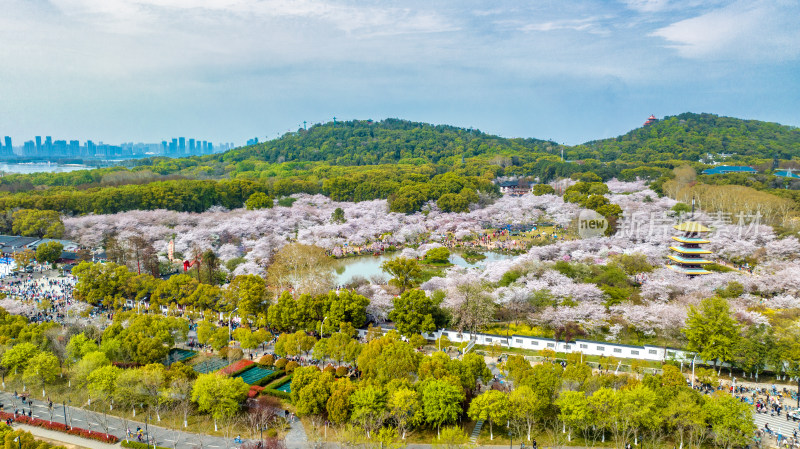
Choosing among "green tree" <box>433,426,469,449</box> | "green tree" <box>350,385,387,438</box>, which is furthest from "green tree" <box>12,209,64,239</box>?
"green tree" <box>433,426,469,449</box>

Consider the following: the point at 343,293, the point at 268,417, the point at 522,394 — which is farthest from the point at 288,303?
the point at 522,394

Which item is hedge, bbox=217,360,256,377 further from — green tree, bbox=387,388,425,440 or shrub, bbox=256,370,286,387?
green tree, bbox=387,388,425,440

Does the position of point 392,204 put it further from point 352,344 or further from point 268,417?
point 268,417

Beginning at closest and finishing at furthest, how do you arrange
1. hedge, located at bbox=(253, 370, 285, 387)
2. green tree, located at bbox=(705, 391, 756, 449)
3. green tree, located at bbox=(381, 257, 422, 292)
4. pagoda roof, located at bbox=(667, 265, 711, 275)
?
green tree, located at bbox=(705, 391, 756, 449), hedge, located at bbox=(253, 370, 285, 387), green tree, located at bbox=(381, 257, 422, 292), pagoda roof, located at bbox=(667, 265, 711, 275)

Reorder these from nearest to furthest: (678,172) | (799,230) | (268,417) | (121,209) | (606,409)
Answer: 1. (606,409)
2. (268,417)
3. (799,230)
4. (121,209)
5. (678,172)

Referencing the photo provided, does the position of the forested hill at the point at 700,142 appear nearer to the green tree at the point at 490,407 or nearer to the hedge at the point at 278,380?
the green tree at the point at 490,407

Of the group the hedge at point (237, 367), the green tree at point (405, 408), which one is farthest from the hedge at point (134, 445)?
the green tree at point (405, 408)

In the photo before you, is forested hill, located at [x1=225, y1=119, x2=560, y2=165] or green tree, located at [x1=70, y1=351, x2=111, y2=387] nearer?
green tree, located at [x1=70, y1=351, x2=111, y2=387]
